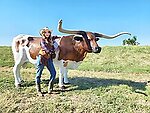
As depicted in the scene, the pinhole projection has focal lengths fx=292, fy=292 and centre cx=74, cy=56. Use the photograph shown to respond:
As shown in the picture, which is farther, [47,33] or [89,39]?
[89,39]

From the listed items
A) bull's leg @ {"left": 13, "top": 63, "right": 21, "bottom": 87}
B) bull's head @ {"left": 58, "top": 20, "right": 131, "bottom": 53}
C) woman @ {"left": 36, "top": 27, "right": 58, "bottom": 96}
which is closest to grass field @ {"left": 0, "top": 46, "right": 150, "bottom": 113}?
bull's leg @ {"left": 13, "top": 63, "right": 21, "bottom": 87}

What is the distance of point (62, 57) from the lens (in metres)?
7.61

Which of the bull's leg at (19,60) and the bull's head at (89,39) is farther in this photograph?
the bull's leg at (19,60)

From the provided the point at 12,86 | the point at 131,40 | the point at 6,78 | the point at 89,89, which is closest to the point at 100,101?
the point at 89,89

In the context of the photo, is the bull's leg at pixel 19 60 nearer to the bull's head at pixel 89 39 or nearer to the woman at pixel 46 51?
the woman at pixel 46 51

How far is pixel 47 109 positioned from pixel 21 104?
2.23ft

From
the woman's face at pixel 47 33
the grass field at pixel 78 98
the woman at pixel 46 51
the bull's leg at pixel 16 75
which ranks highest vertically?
the woman's face at pixel 47 33

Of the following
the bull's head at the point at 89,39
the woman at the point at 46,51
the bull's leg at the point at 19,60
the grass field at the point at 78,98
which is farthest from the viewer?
the bull's leg at the point at 19,60

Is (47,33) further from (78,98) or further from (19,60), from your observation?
(78,98)

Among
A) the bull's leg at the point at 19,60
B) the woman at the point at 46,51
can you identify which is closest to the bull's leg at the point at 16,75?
the bull's leg at the point at 19,60

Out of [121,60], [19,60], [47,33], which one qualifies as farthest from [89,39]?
[121,60]

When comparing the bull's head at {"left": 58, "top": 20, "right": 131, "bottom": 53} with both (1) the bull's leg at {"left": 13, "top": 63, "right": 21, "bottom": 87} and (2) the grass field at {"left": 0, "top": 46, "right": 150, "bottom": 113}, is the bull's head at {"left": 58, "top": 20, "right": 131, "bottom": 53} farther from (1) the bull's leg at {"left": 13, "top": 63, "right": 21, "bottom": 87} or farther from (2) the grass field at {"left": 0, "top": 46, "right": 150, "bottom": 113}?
(1) the bull's leg at {"left": 13, "top": 63, "right": 21, "bottom": 87}

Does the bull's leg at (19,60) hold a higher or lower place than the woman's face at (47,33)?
lower

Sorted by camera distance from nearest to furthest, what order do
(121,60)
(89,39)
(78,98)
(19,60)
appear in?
1. (78,98)
2. (89,39)
3. (19,60)
4. (121,60)
